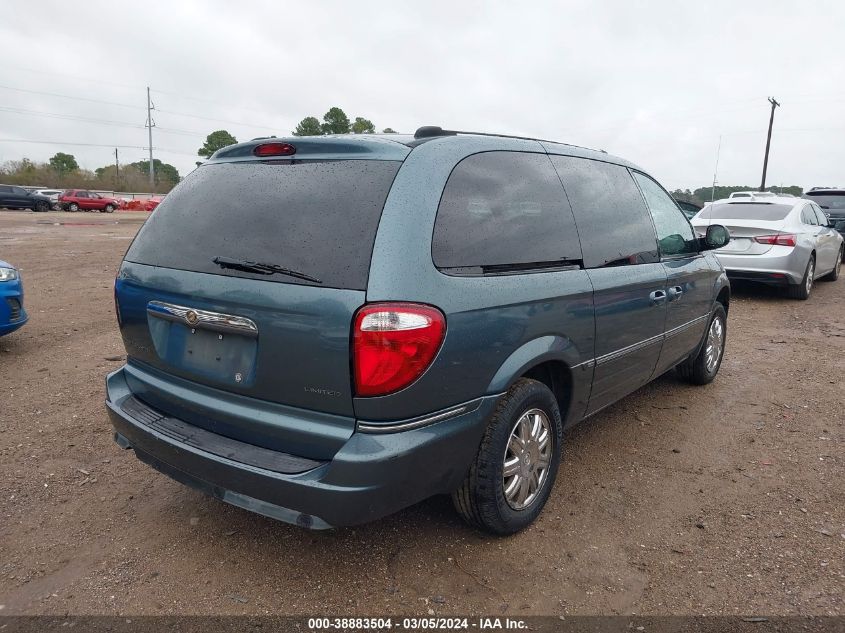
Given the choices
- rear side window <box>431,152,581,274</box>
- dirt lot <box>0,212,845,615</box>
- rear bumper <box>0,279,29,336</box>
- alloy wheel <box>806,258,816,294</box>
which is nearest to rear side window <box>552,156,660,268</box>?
rear side window <box>431,152,581,274</box>

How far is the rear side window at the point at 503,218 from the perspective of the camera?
2.38m

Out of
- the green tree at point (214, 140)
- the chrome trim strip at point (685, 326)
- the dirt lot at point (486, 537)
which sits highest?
the green tree at point (214, 140)

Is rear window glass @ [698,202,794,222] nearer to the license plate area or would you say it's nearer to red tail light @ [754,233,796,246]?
red tail light @ [754,233,796,246]

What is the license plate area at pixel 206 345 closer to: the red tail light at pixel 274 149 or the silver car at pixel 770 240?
the red tail light at pixel 274 149

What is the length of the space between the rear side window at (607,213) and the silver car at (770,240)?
17.8 feet

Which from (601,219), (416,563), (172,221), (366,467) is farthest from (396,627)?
(601,219)

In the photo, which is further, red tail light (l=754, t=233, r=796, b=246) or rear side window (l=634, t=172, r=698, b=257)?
red tail light (l=754, t=233, r=796, b=246)

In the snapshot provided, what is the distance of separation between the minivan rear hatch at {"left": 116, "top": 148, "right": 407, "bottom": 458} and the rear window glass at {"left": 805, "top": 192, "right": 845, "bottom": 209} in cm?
1457

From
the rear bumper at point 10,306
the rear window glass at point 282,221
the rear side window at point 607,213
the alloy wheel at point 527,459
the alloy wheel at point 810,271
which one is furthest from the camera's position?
the alloy wheel at point 810,271

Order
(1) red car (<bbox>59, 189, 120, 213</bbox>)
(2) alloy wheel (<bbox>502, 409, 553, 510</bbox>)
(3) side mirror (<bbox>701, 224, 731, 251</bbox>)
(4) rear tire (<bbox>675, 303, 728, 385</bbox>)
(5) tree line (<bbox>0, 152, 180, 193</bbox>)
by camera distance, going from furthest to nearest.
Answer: (5) tree line (<bbox>0, 152, 180, 193</bbox>), (1) red car (<bbox>59, 189, 120, 213</bbox>), (4) rear tire (<bbox>675, 303, 728, 385</bbox>), (3) side mirror (<bbox>701, 224, 731, 251</bbox>), (2) alloy wheel (<bbox>502, 409, 553, 510</bbox>)

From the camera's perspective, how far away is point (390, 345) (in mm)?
2104

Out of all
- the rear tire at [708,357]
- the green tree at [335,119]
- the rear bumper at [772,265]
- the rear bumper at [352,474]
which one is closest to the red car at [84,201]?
the green tree at [335,119]

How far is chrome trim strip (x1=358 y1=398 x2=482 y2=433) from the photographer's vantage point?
2145 mm

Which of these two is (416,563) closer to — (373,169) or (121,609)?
(121,609)
